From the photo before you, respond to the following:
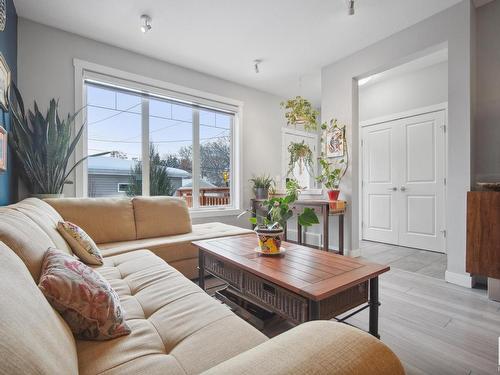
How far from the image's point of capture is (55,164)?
92.6 inches

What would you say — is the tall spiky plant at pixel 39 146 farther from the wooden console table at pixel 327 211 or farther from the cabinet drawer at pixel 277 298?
the wooden console table at pixel 327 211

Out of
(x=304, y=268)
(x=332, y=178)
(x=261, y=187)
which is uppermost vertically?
(x=332, y=178)

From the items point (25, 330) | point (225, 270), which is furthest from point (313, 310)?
point (25, 330)

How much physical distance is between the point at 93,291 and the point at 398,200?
424 cm

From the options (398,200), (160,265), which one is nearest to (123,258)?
(160,265)

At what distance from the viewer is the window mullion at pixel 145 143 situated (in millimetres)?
3281

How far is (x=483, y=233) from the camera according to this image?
206 cm

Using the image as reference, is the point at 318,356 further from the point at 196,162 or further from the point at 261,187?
the point at 261,187

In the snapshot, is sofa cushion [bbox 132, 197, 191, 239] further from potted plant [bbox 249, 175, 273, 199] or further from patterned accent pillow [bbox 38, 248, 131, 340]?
patterned accent pillow [bbox 38, 248, 131, 340]

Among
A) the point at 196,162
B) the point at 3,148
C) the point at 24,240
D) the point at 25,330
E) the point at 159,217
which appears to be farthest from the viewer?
the point at 196,162

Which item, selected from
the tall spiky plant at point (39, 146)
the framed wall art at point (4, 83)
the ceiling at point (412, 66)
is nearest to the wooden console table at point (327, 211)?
the ceiling at point (412, 66)

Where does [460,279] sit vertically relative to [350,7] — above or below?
below

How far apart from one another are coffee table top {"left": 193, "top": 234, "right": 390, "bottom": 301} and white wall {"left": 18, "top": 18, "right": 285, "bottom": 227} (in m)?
2.19

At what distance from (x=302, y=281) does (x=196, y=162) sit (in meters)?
2.82
